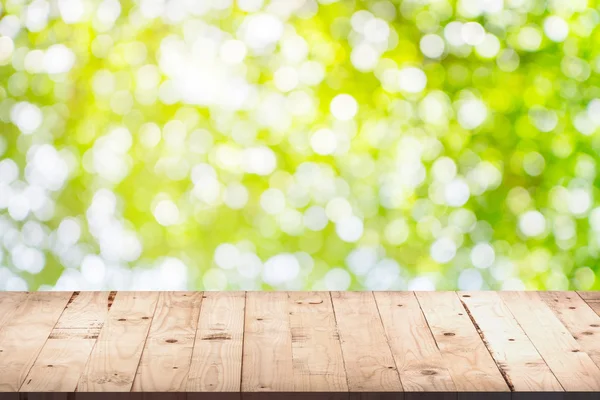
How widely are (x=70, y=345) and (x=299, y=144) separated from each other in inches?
35.9

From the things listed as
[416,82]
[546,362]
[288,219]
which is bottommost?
[288,219]

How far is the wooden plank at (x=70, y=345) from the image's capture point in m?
2.05

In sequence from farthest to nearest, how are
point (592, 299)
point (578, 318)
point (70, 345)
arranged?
1. point (592, 299)
2. point (578, 318)
3. point (70, 345)

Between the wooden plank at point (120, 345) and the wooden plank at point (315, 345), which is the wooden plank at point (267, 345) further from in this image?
the wooden plank at point (120, 345)

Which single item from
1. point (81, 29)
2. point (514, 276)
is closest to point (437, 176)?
point (514, 276)

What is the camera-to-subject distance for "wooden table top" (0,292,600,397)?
207cm

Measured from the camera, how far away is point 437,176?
2787 mm

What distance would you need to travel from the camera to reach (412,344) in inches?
91.2

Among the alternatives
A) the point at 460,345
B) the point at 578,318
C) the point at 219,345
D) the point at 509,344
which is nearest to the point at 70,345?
the point at 219,345

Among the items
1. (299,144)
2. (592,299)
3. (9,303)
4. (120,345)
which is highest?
(299,144)

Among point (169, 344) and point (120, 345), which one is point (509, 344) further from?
point (120, 345)

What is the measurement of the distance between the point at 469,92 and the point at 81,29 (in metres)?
1.18

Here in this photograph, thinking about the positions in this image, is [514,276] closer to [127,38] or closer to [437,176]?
[437,176]

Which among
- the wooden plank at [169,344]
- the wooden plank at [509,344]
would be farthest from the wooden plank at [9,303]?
the wooden plank at [509,344]
